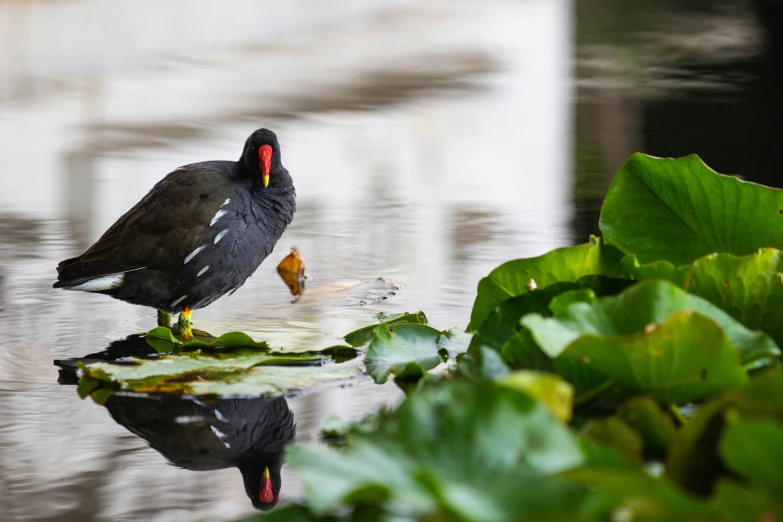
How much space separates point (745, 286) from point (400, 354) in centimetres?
86

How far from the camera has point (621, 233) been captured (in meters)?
2.25

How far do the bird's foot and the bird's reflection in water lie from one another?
35.6 inches

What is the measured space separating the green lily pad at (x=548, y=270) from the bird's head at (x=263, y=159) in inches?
50.4

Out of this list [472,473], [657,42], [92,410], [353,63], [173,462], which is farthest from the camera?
[657,42]

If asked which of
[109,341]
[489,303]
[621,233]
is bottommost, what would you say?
[109,341]

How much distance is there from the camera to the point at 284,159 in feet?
17.4

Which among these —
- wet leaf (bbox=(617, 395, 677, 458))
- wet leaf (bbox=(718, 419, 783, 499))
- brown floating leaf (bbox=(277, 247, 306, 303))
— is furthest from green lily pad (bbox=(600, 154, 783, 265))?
brown floating leaf (bbox=(277, 247, 306, 303))

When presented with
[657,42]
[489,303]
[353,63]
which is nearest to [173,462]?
[489,303]

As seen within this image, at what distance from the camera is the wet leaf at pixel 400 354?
249cm

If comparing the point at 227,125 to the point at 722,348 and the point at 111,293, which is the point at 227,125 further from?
the point at 722,348

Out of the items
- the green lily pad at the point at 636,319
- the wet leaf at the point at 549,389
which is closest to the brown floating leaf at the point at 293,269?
the green lily pad at the point at 636,319

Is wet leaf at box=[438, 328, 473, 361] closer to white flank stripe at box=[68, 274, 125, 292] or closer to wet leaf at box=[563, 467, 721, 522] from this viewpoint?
white flank stripe at box=[68, 274, 125, 292]

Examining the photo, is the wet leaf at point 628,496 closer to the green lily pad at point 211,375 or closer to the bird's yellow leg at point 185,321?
the green lily pad at point 211,375

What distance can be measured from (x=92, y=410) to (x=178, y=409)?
198mm
